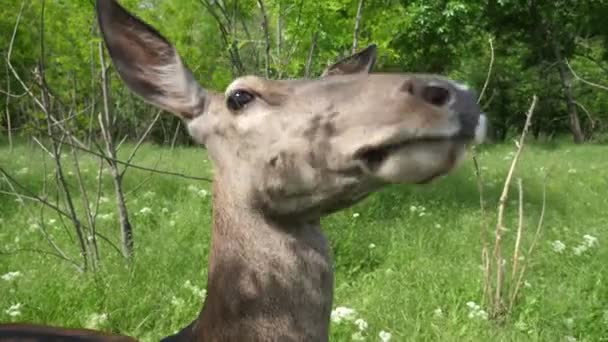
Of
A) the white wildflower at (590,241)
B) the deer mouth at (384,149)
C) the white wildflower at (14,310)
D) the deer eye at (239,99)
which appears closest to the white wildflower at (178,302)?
the white wildflower at (14,310)

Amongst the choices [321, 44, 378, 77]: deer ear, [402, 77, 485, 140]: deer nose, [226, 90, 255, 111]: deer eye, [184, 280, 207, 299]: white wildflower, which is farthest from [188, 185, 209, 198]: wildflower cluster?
[402, 77, 485, 140]: deer nose

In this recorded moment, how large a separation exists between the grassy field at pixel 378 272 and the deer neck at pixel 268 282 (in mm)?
1845

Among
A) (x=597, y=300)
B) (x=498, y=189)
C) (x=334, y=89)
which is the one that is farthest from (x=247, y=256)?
(x=498, y=189)

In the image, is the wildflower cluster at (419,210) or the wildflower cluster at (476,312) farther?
the wildflower cluster at (419,210)

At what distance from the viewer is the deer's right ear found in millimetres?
1926

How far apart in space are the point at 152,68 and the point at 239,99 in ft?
1.15

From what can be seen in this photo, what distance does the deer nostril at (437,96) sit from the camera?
4.45 feet

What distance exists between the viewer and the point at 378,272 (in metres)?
4.79

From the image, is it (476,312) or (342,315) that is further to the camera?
(476,312)

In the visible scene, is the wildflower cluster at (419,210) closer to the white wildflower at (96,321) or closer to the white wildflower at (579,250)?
the white wildflower at (579,250)

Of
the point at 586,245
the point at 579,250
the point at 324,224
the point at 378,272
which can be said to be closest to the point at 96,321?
the point at 378,272

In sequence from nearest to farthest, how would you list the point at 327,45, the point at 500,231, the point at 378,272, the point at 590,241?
the point at 500,231, the point at 378,272, the point at 590,241, the point at 327,45

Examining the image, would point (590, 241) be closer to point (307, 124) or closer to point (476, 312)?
point (476, 312)

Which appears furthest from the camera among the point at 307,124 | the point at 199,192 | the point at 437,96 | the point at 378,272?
the point at 199,192
